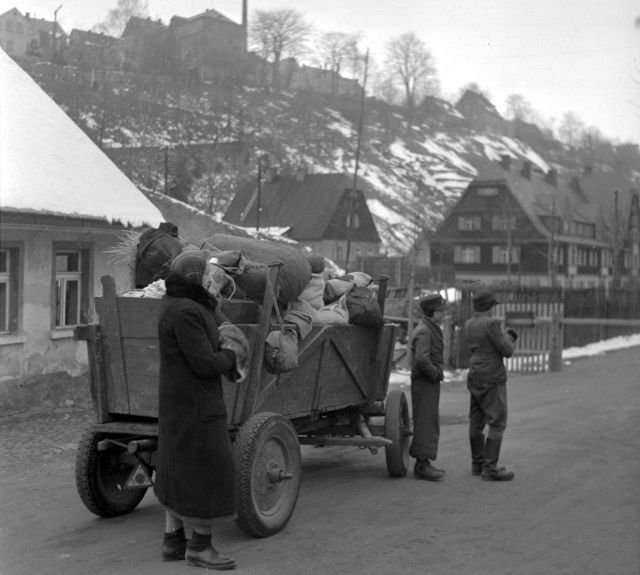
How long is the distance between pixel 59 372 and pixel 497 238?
149 feet

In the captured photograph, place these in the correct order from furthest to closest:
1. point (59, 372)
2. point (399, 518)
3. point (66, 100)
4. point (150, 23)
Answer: point (66, 100) → point (150, 23) → point (59, 372) → point (399, 518)

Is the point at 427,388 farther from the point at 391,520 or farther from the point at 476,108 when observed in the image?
the point at 476,108

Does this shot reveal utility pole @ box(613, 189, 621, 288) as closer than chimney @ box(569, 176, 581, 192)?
Yes

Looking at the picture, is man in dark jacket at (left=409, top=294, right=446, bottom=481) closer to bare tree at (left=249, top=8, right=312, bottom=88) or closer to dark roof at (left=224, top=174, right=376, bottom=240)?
bare tree at (left=249, top=8, right=312, bottom=88)

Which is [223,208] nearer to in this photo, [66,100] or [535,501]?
[66,100]

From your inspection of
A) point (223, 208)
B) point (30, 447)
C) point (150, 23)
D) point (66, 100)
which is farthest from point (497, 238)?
point (30, 447)

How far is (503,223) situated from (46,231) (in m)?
44.4

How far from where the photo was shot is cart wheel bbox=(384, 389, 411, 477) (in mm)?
7559

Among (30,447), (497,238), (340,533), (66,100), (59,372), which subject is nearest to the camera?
(340,533)

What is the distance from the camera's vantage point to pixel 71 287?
13.0 m

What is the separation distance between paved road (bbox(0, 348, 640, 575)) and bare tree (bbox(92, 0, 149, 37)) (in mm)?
5550

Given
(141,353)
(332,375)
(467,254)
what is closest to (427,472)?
(332,375)

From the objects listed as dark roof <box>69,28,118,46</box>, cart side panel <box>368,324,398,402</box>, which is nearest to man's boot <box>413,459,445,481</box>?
cart side panel <box>368,324,398,402</box>

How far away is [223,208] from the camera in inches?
1492
